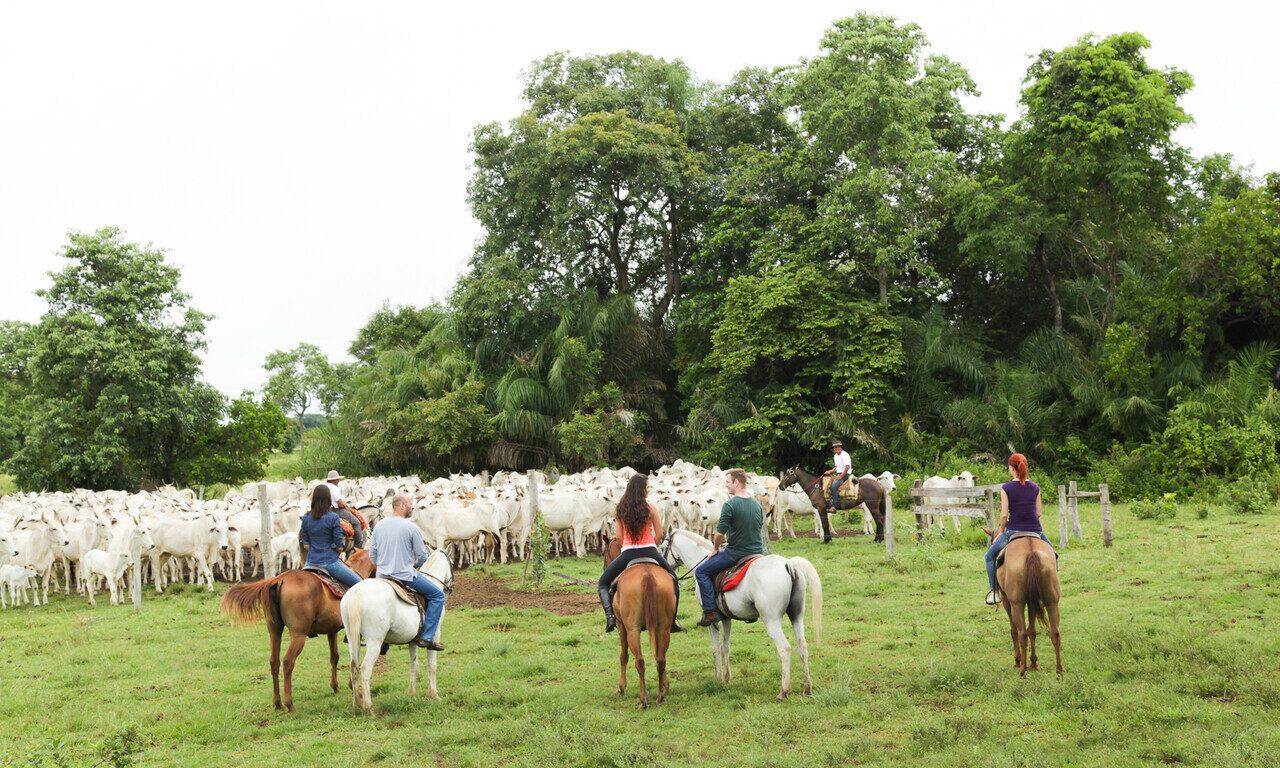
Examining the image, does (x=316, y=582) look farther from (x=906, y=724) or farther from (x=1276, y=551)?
(x=1276, y=551)

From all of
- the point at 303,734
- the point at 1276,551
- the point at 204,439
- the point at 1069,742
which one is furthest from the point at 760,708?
the point at 204,439

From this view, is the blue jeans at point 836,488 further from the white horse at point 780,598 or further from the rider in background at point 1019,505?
the white horse at point 780,598

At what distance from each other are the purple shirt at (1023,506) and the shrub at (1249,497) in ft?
43.0

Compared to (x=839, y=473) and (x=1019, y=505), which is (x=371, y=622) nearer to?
(x=1019, y=505)

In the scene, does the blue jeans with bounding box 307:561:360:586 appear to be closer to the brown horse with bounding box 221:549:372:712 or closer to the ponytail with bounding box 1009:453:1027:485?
the brown horse with bounding box 221:549:372:712

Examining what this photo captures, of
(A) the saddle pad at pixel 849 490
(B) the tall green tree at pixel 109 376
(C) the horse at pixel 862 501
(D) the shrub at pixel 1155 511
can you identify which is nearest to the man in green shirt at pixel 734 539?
(A) the saddle pad at pixel 849 490

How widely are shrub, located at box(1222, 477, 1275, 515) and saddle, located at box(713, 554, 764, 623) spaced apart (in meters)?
15.3

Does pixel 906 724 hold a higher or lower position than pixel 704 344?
lower

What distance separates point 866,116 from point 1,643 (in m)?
23.8

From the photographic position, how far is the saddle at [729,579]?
8359mm

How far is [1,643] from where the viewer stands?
1237 centimetres

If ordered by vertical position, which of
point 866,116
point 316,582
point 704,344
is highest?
point 866,116

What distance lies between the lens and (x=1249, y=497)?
1903cm

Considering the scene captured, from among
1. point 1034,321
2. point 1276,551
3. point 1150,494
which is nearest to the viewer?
point 1276,551
